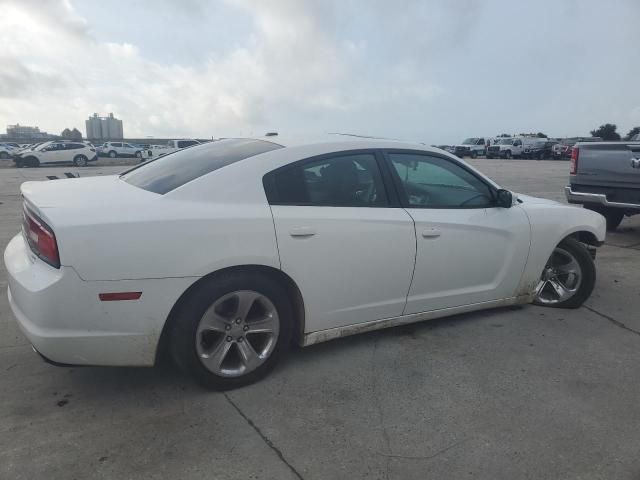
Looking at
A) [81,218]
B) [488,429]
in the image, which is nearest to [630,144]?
[488,429]

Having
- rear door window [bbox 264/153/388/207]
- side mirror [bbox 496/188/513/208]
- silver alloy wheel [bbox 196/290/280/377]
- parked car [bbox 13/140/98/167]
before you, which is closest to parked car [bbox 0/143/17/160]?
parked car [bbox 13/140/98/167]

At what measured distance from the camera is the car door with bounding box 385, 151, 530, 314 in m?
3.44

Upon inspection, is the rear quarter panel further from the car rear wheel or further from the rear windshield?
the car rear wheel

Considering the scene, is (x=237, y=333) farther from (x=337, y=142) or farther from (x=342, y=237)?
(x=337, y=142)

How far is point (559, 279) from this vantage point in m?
4.41

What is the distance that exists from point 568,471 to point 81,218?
262 centimetres

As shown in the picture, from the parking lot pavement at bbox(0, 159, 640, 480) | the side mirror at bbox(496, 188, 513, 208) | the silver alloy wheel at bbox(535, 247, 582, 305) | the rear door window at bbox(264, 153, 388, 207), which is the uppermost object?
the rear door window at bbox(264, 153, 388, 207)

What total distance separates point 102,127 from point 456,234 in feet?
305

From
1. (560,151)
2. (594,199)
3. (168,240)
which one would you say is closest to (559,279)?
(594,199)

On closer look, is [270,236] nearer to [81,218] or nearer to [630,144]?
[81,218]

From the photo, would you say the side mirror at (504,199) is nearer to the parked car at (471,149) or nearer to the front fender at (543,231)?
the front fender at (543,231)

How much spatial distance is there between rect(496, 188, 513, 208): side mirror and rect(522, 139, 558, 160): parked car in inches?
1551

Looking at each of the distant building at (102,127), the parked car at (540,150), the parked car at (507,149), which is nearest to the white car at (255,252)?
the parked car at (507,149)

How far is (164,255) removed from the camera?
258 cm
